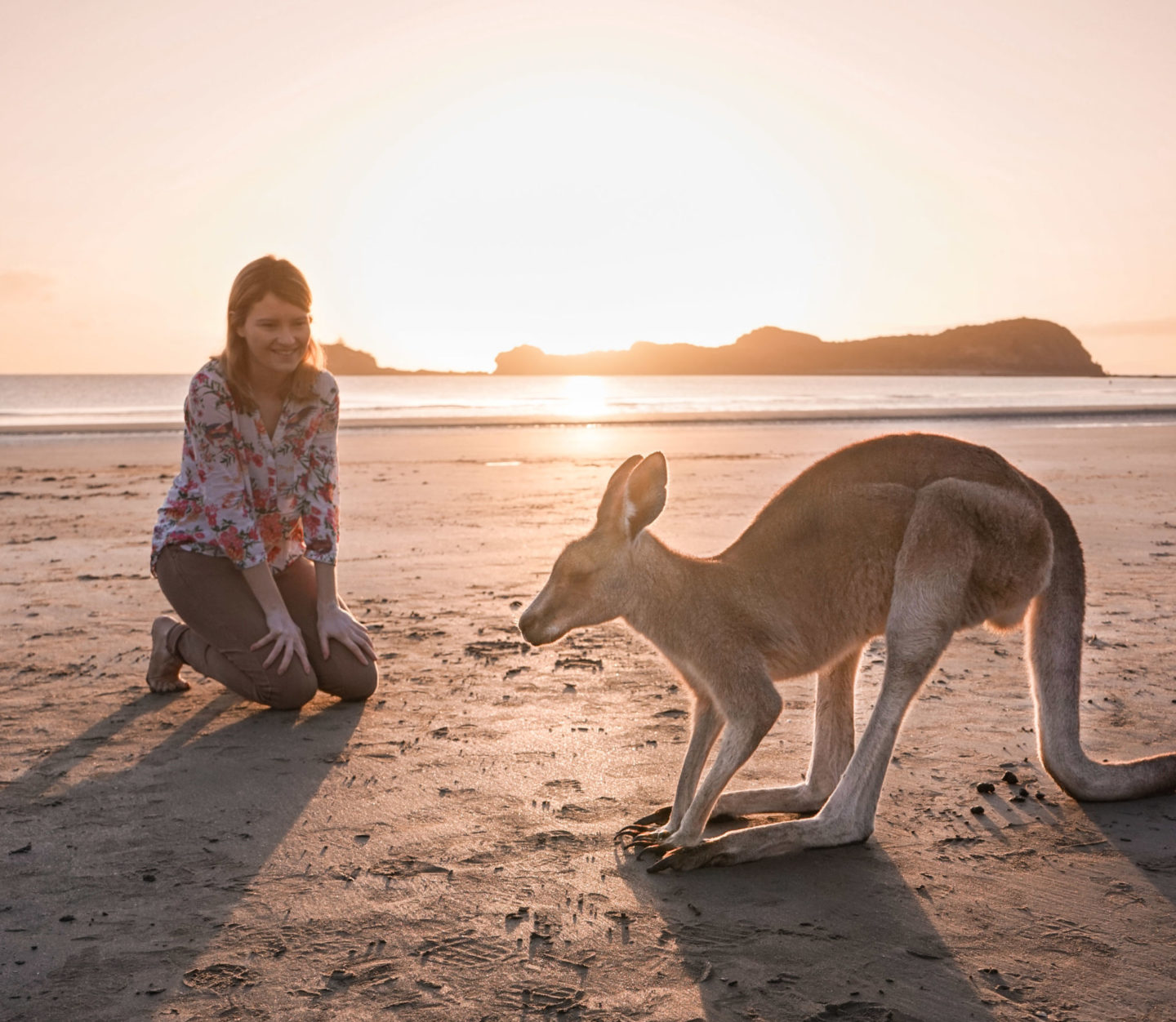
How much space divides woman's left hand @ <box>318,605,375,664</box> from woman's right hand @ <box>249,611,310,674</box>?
0.39 ft

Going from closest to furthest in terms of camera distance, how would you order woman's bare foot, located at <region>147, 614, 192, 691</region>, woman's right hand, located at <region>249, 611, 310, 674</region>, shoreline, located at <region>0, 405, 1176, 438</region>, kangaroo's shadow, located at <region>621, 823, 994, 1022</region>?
kangaroo's shadow, located at <region>621, 823, 994, 1022</region> < woman's right hand, located at <region>249, 611, 310, 674</region> < woman's bare foot, located at <region>147, 614, 192, 691</region> < shoreline, located at <region>0, 405, 1176, 438</region>

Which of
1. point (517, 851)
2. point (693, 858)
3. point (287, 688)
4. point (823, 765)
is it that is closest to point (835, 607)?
point (823, 765)

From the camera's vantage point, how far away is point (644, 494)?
2.99 m

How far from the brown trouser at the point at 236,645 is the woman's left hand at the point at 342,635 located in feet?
0.07

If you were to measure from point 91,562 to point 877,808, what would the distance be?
5.81 m

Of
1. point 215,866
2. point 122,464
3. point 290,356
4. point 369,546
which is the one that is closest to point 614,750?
point 215,866

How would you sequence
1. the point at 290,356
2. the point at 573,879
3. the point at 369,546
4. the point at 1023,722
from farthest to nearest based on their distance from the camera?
the point at 369,546 → the point at 290,356 → the point at 1023,722 → the point at 573,879

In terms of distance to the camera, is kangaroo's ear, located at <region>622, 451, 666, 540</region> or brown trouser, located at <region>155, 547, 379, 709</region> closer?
kangaroo's ear, located at <region>622, 451, 666, 540</region>

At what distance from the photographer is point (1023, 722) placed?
3.77 metres

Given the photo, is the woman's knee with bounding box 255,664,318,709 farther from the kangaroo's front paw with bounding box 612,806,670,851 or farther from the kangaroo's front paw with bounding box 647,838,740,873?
the kangaroo's front paw with bounding box 647,838,740,873

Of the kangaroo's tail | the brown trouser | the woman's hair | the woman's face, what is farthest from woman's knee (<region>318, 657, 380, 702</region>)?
the kangaroo's tail

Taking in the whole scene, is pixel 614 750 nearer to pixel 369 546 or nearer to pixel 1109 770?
pixel 1109 770

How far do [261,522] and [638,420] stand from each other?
2218 centimetres

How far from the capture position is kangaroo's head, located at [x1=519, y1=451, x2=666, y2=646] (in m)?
3.00
